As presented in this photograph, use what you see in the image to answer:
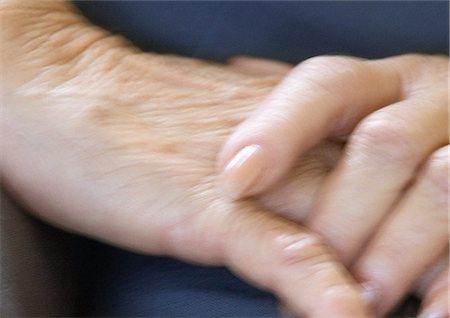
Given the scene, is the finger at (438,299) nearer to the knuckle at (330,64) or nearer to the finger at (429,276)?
the finger at (429,276)

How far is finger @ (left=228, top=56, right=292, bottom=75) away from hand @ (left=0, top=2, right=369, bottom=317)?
0.03m

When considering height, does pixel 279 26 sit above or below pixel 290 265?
above

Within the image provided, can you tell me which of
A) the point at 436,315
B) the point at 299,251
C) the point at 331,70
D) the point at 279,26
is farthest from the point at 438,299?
the point at 279,26

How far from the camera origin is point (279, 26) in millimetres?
755

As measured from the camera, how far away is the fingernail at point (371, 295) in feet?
1.92

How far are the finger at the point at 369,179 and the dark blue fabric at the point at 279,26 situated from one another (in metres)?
0.16

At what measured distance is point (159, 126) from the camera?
0.68 m

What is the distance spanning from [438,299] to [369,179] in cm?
11

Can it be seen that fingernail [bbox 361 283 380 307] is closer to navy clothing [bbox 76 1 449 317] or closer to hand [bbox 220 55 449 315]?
hand [bbox 220 55 449 315]

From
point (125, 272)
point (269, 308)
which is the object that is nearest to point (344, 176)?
point (269, 308)

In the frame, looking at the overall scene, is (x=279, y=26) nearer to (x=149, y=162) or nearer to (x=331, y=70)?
(x=331, y=70)

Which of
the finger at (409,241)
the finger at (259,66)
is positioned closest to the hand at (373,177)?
the finger at (409,241)

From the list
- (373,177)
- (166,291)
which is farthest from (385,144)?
(166,291)

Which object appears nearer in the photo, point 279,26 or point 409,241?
point 409,241
